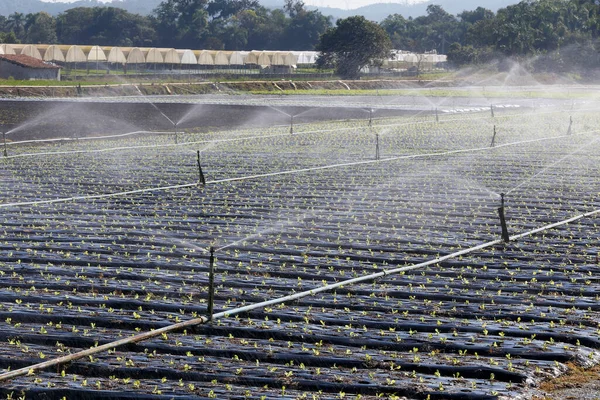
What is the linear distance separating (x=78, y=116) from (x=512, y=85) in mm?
66136

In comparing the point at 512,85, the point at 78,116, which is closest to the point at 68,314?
the point at 78,116

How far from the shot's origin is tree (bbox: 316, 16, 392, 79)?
3706 inches

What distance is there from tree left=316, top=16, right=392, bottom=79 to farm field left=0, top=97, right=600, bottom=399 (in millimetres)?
68197

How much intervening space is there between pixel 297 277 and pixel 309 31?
470 ft

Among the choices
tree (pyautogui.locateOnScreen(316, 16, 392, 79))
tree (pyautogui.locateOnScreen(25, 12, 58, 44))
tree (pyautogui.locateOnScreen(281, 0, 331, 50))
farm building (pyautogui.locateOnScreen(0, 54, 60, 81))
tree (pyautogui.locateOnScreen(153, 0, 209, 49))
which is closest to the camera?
farm building (pyautogui.locateOnScreen(0, 54, 60, 81))

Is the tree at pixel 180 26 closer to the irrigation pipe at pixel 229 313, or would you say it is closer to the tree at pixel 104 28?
the tree at pixel 104 28

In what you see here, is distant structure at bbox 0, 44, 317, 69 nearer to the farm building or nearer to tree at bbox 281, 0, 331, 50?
the farm building

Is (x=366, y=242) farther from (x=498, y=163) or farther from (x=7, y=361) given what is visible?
(x=498, y=163)

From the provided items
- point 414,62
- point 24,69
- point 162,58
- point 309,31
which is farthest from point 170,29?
point 24,69

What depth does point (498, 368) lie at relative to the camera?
Result: 9883mm

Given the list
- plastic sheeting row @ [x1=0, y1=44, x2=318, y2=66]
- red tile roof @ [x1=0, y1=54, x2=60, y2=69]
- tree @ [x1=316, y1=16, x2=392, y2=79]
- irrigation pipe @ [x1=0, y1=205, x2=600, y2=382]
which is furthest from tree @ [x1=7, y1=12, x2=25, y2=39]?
irrigation pipe @ [x1=0, y1=205, x2=600, y2=382]

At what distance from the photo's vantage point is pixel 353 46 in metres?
95.9

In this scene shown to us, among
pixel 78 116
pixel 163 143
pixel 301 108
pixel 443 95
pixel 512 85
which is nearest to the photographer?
pixel 163 143

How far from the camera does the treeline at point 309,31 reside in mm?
113562
